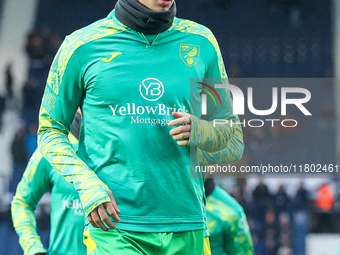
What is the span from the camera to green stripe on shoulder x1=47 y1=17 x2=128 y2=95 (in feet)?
7.29

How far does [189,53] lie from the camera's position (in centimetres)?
230

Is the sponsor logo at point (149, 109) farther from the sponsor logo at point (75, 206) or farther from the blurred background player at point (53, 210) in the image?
the sponsor logo at point (75, 206)

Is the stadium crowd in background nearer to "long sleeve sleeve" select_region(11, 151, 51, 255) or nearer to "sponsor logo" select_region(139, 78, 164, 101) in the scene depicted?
"long sleeve sleeve" select_region(11, 151, 51, 255)

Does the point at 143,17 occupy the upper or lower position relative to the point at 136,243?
upper

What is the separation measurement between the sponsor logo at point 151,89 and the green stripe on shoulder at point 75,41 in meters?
0.27

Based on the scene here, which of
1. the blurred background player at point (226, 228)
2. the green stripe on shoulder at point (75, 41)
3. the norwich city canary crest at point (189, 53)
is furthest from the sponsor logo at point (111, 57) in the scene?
the blurred background player at point (226, 228)

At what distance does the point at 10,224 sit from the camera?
8188 millimetres

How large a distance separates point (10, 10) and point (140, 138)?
961cm

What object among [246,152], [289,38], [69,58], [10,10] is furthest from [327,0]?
[69,58]

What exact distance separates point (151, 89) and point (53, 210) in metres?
1.62

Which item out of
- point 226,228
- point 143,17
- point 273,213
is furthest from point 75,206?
point 273,213

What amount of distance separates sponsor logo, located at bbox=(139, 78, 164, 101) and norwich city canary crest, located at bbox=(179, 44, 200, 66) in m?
0.17

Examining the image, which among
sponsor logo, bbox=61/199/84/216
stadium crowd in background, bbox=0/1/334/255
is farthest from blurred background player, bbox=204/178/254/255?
stadium crowd in background, bbox=0/1/334/255

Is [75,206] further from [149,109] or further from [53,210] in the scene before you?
[149,109]
